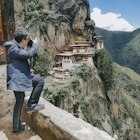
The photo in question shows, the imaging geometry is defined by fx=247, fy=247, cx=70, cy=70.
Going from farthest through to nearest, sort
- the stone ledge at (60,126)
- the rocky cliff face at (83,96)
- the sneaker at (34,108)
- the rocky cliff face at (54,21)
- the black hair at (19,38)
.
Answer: the rocky cliff face at (54,21)
the rocky cliff face at (83,96)
the sneaker at (34,108)
the black hair at (19,38)
the stone ledge at (60,126)

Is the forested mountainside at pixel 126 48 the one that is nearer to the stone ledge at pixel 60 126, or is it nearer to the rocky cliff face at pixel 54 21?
the rocky cliff face at pixel 54 21

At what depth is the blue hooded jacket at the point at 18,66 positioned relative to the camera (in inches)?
162

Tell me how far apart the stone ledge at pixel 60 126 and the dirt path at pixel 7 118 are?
209 millimetres

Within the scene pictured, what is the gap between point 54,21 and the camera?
117 feet

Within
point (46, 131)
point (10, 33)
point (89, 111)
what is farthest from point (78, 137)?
point (89, 111)

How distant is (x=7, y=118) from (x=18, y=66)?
189 centimetres

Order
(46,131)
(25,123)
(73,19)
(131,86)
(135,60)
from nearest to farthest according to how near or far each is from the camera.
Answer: (46,131) < (25,123) < (73,19) < (131,86) < (135,60)

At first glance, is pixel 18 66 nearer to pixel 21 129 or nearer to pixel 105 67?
pixel 21 129

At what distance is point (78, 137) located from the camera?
334cm

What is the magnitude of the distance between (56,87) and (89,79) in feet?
25.0

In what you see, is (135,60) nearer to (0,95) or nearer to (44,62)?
(44,62)

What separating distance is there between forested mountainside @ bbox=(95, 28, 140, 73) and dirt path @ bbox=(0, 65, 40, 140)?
467ft

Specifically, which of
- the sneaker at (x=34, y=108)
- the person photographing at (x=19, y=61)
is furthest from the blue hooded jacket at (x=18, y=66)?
the sneaker at (x=34, y=108)

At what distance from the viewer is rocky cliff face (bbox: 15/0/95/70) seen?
108ft
